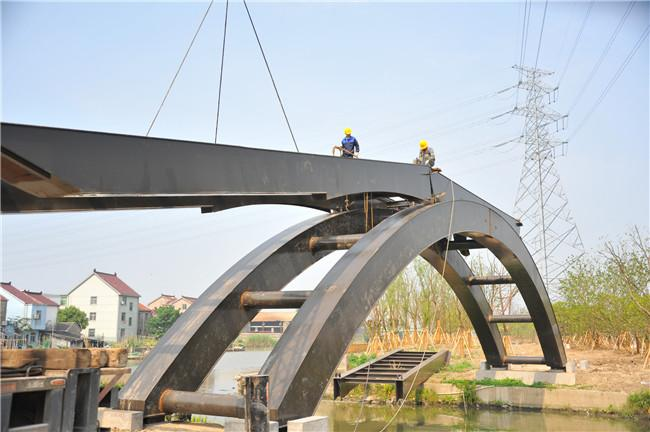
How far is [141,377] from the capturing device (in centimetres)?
666

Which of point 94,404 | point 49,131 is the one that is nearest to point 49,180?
point 49,131

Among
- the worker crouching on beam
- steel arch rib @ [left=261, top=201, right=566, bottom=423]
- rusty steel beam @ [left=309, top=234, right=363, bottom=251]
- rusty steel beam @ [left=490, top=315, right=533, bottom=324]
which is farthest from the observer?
rusty steel beam @ [left=490, top=315, right=533, bottom=324]

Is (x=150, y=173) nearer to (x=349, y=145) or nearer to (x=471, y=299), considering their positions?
(x=349, y=145)

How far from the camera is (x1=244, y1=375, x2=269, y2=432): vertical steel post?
5350 mm

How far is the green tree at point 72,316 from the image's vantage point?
46.8m

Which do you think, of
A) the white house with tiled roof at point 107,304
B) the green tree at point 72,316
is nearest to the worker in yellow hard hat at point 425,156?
the green tree at point 72,316

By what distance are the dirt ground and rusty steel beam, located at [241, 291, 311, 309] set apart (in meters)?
12.1

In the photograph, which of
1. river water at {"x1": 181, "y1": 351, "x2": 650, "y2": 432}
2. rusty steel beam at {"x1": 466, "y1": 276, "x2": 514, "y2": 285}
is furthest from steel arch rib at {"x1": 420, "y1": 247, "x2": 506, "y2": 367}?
river water at {"x1": 181, "y1": 351, "x2": 650, "y2": 432}

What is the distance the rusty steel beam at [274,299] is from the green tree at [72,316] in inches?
1707

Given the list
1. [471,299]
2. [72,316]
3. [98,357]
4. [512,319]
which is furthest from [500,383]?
[72,316]

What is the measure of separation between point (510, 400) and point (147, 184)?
14739 millimetres

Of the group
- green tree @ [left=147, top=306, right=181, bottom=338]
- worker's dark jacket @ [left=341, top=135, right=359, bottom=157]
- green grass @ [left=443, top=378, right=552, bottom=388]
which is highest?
worker's dark jacket @ [left=341, top=135, right=359, bottom=157]

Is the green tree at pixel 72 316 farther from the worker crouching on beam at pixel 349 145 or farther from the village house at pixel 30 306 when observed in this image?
the worker crouching on beam at pixel 349 145

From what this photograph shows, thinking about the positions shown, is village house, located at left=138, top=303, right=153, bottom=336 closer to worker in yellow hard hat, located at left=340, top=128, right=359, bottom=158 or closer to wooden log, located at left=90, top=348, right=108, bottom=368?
worker in yellow hard hat, located at left=340, top=128, right=359, bottom=158
